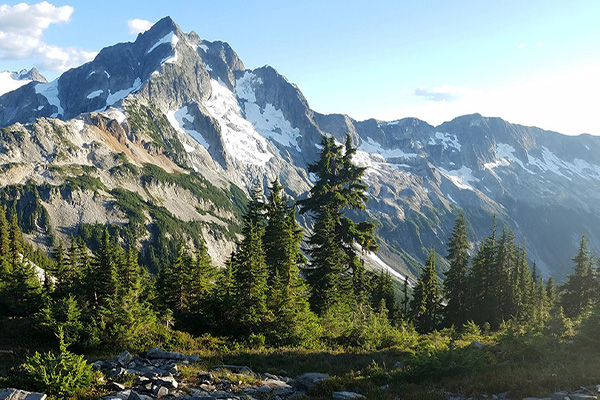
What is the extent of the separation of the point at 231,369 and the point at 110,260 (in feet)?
35.4

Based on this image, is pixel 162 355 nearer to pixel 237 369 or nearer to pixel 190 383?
pixel 237 369

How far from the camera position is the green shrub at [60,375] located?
1004 cm

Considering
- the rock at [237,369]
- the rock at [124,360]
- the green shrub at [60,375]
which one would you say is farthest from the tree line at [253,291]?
the green shrub at [60,375]

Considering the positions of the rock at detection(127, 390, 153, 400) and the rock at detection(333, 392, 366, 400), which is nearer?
the rock at detection(127, 390, 153, 400)

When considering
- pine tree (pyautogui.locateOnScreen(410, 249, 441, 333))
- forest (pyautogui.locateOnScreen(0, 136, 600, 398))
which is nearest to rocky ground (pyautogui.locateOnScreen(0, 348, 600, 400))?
forest (pyautogui.locateOnScreen(0, 136, 600, 398))

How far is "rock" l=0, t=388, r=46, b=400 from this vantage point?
9164 mm

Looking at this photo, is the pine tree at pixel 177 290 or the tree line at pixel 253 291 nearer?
the tree line at pixel 253 291

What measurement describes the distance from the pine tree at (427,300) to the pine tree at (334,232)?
1924cm

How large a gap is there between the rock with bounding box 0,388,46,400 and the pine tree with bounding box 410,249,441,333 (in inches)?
1725

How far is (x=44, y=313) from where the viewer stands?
17.0 meters

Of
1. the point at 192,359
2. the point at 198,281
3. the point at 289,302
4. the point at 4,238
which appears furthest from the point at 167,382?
the point at 4,238

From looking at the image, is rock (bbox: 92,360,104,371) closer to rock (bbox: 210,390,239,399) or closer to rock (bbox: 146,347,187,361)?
rock (bbox: 146,347,187,361)

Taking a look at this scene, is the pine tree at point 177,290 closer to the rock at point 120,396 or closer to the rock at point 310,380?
the rock at point 310,380

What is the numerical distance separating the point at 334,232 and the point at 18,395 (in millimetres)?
22900
